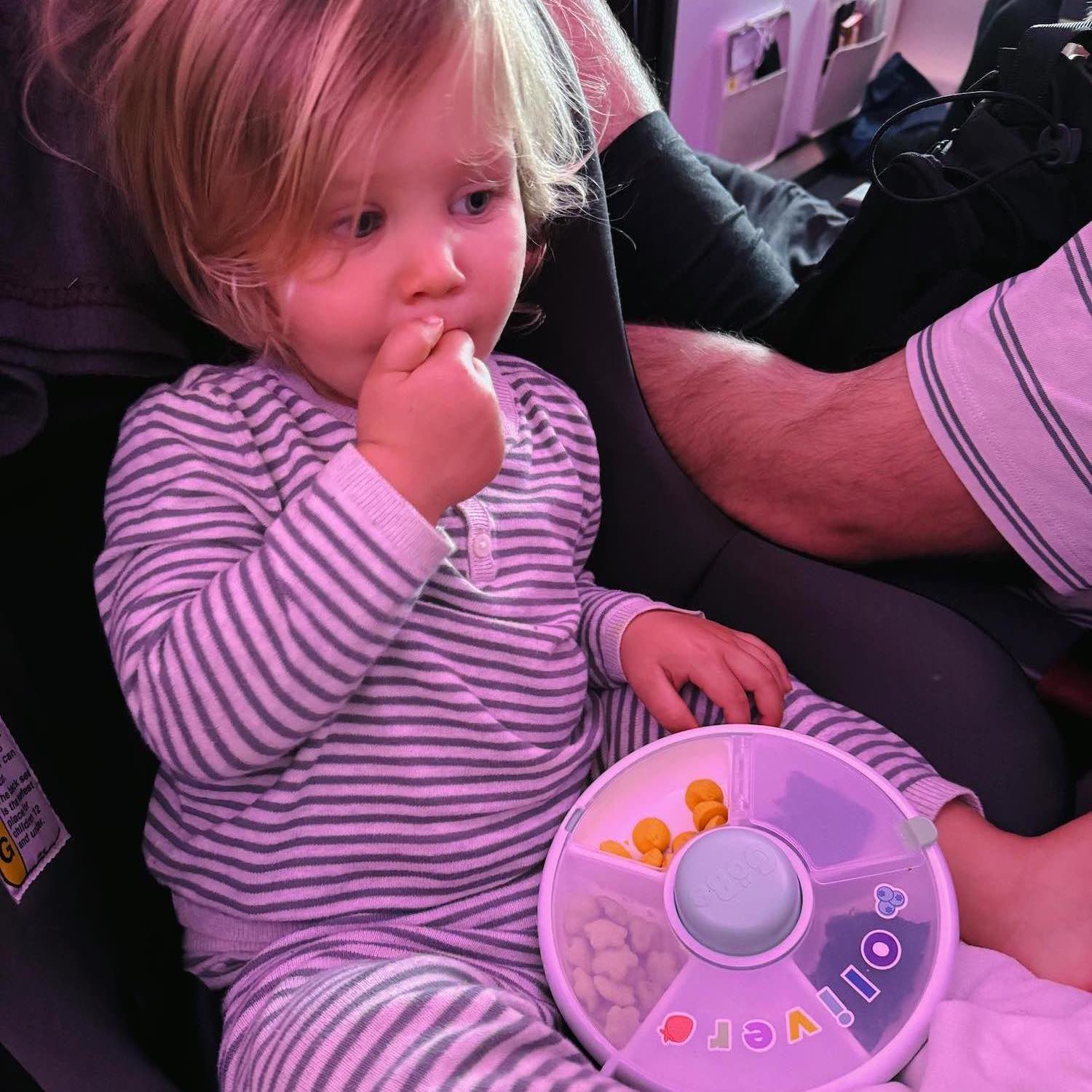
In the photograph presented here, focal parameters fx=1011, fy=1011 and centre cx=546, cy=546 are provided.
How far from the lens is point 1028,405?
0.72 metres

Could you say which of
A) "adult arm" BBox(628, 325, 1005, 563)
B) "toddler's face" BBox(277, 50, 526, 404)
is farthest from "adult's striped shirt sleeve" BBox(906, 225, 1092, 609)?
"toddler's face" BBox(277, 50, 526, 404)

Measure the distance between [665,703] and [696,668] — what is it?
36 mm

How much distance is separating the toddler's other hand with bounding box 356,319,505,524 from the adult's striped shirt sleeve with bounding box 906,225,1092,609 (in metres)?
0.36

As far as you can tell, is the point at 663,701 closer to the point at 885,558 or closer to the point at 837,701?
the point at 837,701

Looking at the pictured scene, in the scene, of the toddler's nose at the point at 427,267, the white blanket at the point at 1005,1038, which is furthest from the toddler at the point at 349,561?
the white blanket at the point at 1005,1038

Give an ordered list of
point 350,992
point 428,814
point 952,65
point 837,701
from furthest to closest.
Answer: point 952,65 → point 837,701 → point 428,814 → point 350,992

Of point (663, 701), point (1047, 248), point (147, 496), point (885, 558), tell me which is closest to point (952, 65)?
point (1047, 248)

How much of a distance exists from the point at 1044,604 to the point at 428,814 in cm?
60

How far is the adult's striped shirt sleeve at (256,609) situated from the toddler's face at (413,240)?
91 millimetres

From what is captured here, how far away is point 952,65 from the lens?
2.27m

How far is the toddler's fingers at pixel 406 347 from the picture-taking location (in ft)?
2.08

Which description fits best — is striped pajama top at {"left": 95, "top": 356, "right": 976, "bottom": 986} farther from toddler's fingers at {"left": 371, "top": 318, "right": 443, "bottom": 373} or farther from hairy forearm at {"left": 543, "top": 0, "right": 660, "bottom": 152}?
hairy forearm at {"left": 543, "top": 0, "right": 660, "bottom": 152}

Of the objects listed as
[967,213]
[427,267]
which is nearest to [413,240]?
[427,267]

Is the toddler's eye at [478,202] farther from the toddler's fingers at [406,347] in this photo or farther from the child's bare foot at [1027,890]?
the child's bare foot at [1027,890]
